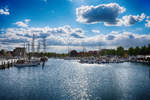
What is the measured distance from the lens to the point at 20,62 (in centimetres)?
9531

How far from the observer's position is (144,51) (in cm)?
15525

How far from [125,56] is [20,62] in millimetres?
149054

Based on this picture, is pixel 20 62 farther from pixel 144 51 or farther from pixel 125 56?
pixel 125 56

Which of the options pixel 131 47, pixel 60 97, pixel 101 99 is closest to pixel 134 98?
pixel 101 99

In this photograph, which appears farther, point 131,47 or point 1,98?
point 131,47

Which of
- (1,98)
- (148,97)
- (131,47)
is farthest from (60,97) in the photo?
(131,47)

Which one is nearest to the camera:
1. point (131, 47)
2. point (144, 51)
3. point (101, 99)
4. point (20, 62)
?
point (101, 99)

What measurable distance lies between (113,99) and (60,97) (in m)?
9.94

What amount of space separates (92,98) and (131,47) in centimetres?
17820

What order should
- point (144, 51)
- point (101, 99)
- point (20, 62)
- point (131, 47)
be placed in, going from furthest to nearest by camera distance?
point (131, 47), point (144, 51), point (20, 62), point (101, 99)

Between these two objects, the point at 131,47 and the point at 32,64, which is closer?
the point at 32,64

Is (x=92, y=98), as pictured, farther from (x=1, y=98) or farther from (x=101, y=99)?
(x=1, y=98)

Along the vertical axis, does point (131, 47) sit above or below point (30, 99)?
above

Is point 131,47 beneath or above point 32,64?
above
